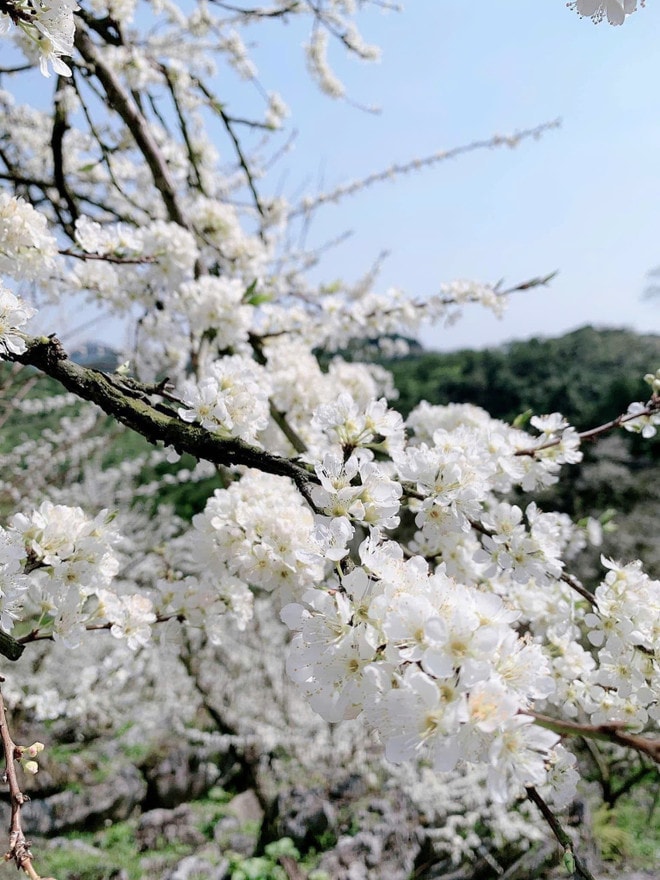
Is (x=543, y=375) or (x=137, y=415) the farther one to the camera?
(x=543, y=375)

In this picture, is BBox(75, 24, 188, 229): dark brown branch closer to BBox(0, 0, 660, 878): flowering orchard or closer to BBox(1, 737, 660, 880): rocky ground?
BBox(0, 0, 660, 878): flowering orchard

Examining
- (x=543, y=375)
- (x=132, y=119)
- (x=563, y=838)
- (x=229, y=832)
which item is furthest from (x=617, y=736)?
(x=543, y=375)

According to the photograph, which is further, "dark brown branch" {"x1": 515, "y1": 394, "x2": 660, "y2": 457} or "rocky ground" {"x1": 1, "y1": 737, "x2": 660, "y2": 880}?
"rocky ground" {"x1": 1, "y1": 737, "x2": 660, "y2": 880}

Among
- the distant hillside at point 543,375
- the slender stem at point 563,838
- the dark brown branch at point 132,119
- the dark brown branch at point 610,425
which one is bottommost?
the slender stem at point 563,838

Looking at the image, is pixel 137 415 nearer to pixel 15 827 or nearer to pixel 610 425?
pixel 15 827

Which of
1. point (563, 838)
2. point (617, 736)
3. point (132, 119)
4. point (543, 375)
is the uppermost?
point (543, 375)

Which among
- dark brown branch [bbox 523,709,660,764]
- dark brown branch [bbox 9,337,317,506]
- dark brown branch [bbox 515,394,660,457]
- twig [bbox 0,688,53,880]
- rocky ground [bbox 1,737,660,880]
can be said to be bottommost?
rocky ground [bbox 1,737,660,880]

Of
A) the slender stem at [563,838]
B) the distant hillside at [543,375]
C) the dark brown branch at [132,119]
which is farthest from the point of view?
the distant hillside at [543,375]

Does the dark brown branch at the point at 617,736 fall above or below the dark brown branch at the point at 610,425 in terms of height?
below

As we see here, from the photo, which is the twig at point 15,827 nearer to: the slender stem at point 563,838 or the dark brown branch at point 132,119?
the slender stem at point 563,838

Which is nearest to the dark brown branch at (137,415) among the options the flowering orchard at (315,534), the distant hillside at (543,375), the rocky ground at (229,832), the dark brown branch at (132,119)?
the flowering orchard at (315,534)

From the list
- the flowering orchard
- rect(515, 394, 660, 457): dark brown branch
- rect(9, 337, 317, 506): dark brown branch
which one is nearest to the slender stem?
the flowering orchard

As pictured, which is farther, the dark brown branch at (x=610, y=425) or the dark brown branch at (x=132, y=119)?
the dark brown branch at (x=132, y=119)

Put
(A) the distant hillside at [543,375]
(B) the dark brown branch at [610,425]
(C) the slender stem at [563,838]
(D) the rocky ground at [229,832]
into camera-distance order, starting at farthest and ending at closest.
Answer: (A) the distant hillside at [543,375] < (D) the rocky ground at [229,832] < (B) the dark brown branch at [610,425] < (C) the slender stem at [563,838]
